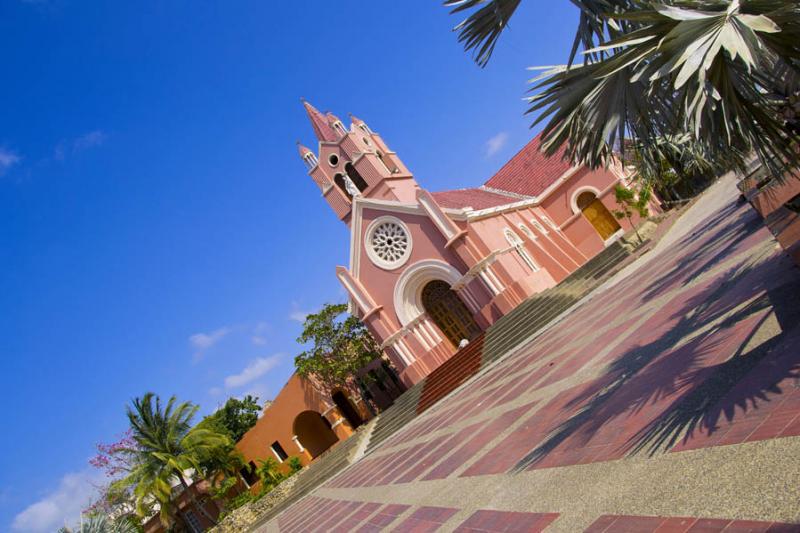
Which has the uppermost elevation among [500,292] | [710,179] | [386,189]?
[386,189]

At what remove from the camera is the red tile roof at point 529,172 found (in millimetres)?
28531

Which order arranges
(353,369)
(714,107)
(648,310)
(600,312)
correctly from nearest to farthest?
(714,107), (648,310), (600,312), (353,369)

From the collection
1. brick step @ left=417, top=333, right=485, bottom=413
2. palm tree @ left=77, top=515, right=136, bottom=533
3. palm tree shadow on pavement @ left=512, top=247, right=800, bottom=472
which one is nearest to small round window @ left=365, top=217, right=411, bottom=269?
brick step @ left=417, top=333, right=485, bottom=413

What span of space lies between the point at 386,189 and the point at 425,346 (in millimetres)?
7435

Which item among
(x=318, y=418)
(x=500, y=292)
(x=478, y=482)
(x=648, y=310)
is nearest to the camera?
(x=478, y=482)

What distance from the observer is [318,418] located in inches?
1345

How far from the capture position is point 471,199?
28.3 metres

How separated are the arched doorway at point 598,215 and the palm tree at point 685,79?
864 inches

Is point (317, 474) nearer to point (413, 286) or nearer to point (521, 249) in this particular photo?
point (413, 286)

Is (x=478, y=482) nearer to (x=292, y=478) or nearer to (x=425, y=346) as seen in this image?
(x=425, y=346)

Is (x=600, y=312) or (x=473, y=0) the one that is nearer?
(x=473, y=0)

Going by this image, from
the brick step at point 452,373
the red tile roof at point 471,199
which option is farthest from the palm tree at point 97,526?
the red tile roof at point 471,199

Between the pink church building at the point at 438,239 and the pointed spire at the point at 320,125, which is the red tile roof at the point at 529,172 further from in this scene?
the pointed spire at the point at 320,125

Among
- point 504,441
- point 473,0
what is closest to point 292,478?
point 504,441
